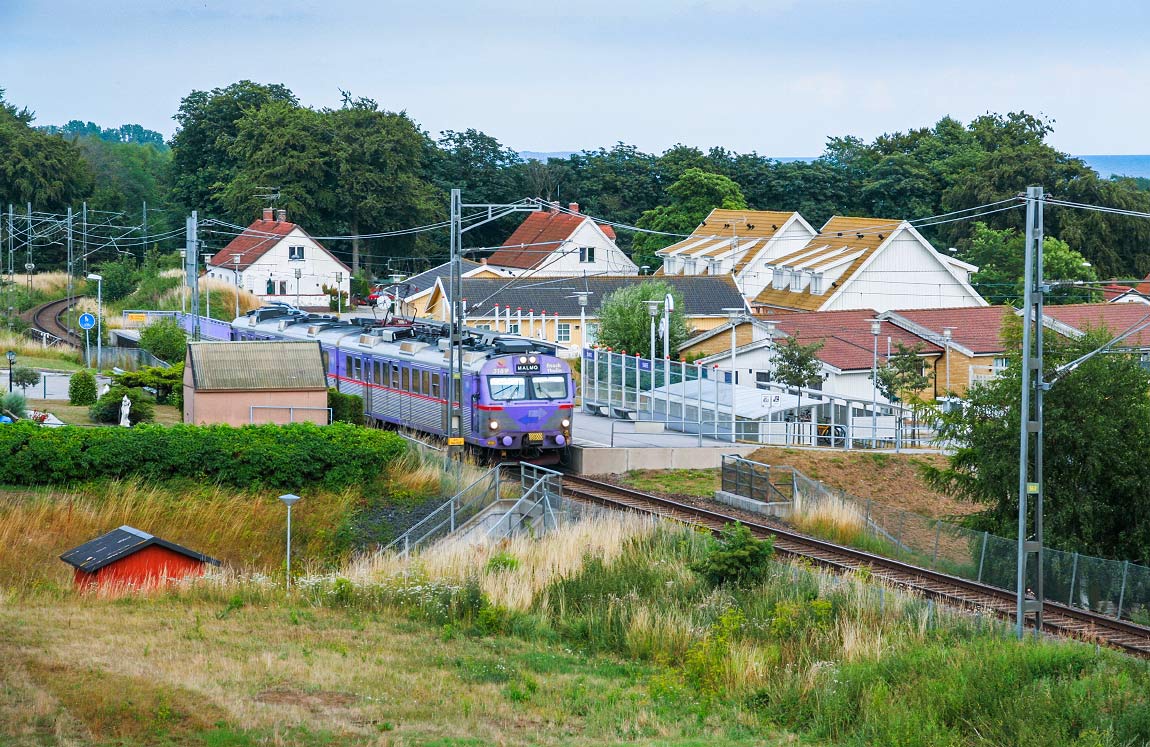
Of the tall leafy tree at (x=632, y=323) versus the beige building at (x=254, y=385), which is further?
the tall leafy tree at (x=632, y=323)

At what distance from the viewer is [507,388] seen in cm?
3412

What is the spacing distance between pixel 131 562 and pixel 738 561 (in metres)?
9.34

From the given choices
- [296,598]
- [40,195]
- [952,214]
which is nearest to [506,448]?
[296,598]

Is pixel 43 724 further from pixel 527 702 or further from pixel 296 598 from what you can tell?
pixel 296 598

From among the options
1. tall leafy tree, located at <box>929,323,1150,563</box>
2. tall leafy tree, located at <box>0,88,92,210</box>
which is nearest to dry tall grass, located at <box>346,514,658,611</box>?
tall leafy tree, located at <box>929,323,1150,563</box>

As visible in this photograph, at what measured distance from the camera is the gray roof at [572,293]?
70125mm

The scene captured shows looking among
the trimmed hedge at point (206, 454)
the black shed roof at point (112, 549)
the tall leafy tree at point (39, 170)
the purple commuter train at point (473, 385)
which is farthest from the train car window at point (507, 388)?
the tall leafy tree at point (39, 170)

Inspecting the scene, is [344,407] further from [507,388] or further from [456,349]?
[507,388]

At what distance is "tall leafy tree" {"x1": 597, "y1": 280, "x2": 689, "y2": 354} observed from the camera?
57844mm

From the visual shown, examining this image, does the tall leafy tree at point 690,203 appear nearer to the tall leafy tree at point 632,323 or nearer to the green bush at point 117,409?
the tall leafy tree at point 632,323

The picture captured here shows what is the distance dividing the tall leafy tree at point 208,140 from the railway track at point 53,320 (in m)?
22.2

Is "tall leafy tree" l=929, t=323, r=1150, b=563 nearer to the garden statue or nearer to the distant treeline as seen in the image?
the garden statue

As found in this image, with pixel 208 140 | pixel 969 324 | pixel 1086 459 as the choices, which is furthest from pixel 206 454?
pixel 208 140

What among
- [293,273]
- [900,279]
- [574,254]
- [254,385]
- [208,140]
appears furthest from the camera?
[208,140]
